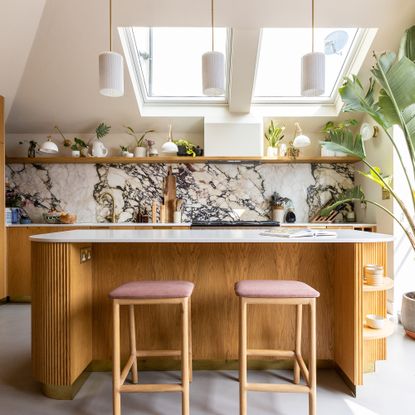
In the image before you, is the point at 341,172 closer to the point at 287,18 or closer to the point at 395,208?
the point at 395,208

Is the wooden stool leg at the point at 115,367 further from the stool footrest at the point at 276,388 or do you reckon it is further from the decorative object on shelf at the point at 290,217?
the decorative object on shelf at the point at 290,217

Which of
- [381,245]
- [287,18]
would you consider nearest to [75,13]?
[287,18]

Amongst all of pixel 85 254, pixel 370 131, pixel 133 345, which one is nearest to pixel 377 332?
pixel 133 345

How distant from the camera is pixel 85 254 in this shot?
221cm

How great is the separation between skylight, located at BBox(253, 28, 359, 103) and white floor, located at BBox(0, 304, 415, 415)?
11.2ft

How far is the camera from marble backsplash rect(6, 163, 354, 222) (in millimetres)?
4828

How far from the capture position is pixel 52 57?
369cm

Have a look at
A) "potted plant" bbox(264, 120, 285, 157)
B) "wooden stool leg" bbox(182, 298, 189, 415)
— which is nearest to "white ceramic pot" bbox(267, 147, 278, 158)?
"potted plant" bbox(264, 120, 285, 157)

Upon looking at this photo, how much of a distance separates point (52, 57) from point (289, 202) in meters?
3.54

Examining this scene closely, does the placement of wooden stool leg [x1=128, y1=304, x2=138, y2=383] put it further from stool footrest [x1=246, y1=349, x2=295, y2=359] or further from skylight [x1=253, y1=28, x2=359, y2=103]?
skylight [x1=253, y1=28, x2=359, y2=103]

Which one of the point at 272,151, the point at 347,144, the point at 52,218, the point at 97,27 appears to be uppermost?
the point at 97,27

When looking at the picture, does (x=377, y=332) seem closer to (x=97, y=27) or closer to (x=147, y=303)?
(x=147, y=303)

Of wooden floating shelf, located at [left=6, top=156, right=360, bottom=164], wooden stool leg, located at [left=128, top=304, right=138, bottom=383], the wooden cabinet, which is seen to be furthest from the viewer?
wooden floating shelf, located at [left=6, top=156, right=360, bottom=164]

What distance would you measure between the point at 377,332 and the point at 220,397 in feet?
3.54
